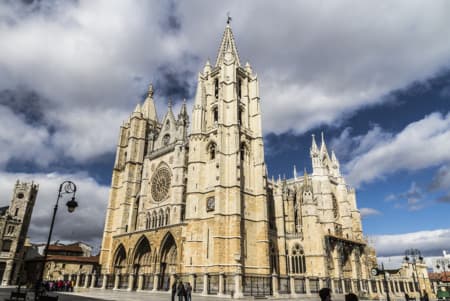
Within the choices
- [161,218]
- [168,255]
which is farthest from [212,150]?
[168,255]

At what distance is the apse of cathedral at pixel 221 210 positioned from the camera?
27.9m

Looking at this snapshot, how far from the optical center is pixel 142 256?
3500 centimetres

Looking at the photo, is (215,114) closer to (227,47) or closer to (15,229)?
(227,47)

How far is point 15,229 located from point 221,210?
106 feet

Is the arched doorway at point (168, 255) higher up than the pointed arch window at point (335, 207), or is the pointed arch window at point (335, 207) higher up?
the pointed arch window at point (335, 207)

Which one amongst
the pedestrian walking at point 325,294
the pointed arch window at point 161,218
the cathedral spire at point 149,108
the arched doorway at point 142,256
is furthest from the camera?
the cathedral spire at point 149,108

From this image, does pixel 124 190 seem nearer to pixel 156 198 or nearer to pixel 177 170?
pixel 156 198

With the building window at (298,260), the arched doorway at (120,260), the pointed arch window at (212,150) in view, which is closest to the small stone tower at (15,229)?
the arched doorway at (120,260)

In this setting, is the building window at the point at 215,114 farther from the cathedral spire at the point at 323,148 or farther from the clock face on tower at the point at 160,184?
the cathedral spire at the point at 323,148

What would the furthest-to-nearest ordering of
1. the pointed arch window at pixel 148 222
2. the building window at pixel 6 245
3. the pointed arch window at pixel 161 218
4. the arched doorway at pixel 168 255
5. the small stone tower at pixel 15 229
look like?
the building window at pixel 6 245 < the small stone tower at pixel 15 229 < the pointed arch window at pixel 148 222 < the pointed arch window at pixel 161 218 < the arched doorway at pixel 168 255

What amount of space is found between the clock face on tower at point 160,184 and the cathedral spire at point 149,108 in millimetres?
11658

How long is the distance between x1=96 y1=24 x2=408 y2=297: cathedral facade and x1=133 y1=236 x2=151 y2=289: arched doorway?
112 mm

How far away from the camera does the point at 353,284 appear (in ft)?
105

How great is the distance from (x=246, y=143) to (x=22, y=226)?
34450 mm
